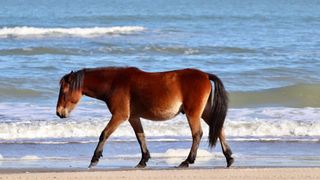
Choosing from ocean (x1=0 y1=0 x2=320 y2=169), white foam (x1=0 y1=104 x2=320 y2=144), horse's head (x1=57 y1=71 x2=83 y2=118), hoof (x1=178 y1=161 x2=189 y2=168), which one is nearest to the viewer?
hoof (x1=178 y1=161 x2=189 y2=168)

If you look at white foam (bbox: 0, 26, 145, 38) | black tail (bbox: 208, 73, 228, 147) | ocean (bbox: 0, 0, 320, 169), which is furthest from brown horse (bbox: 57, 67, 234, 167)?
white foam (bbox: 0, 26, 145, 38)

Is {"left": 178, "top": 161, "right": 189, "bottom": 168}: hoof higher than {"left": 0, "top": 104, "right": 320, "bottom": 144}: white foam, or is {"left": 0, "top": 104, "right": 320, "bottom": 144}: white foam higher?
{"left": 178, "top": 161, "right": 189, "bottom": 168}: hoof

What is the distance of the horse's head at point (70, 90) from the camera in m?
8.91

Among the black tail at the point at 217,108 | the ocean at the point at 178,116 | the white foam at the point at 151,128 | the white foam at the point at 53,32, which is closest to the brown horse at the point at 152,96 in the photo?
the black tail at the point at 217,108

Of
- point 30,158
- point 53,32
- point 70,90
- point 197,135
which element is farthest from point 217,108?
point 53,32

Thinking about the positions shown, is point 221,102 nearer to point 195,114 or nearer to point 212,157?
point 195,114

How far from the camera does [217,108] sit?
8.94 meters

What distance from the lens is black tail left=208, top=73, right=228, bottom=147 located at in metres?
8.89

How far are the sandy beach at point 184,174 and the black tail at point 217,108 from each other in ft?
1.98

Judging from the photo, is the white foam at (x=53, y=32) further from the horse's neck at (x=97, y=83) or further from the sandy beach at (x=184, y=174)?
the sandy beach at (x=184, y=174)

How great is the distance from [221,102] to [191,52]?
16825 millimetres

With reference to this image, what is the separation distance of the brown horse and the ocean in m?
0.44

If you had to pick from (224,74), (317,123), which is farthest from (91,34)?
(317,123)

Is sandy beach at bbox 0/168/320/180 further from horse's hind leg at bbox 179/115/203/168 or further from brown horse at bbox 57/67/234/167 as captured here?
brown horse at bbox 57/67/234/167
